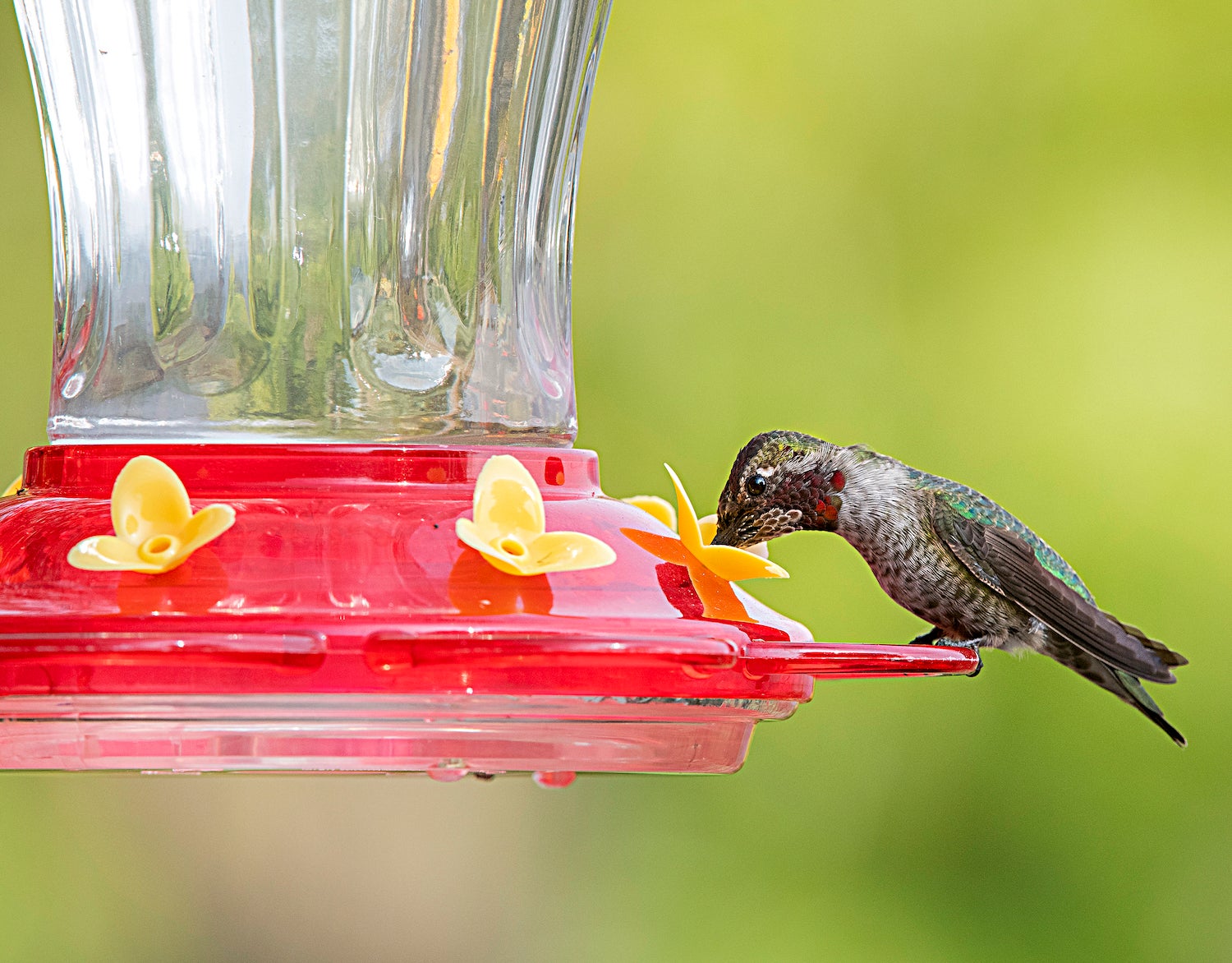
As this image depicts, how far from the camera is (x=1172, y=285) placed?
4.12 metres

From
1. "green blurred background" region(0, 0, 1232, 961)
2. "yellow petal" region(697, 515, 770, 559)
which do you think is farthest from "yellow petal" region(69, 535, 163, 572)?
"green blurred background" region(0, 0, 1232, 961)

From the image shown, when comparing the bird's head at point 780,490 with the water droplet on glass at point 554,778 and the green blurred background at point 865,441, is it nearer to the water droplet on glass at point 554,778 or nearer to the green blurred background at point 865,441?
the water droplet on glass at point 554,778

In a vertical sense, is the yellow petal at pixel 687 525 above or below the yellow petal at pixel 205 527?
below

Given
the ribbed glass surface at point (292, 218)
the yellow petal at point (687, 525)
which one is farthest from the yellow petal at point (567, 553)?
the ribbed glass surface at point (292, 218)

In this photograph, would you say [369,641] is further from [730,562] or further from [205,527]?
[730,562]

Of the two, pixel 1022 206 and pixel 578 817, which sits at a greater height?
pixel 1022 206

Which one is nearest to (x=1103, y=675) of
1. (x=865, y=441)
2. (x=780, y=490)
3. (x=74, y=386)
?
(x=780, y=490)

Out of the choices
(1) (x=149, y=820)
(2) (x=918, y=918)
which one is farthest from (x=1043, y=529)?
(1) (x=149, y=820)

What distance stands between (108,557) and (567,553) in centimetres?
31

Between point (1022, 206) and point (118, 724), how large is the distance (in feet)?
12.2

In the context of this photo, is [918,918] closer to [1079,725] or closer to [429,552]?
[1079,725]

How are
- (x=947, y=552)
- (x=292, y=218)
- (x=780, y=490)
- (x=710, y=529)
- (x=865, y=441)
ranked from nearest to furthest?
(x=292, y=218)
(x=710, y=529)
(x=780, y=490)
(x=947, y=552)
(x=865, y=441)

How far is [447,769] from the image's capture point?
1.23m

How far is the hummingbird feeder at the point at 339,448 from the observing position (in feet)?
3.34
